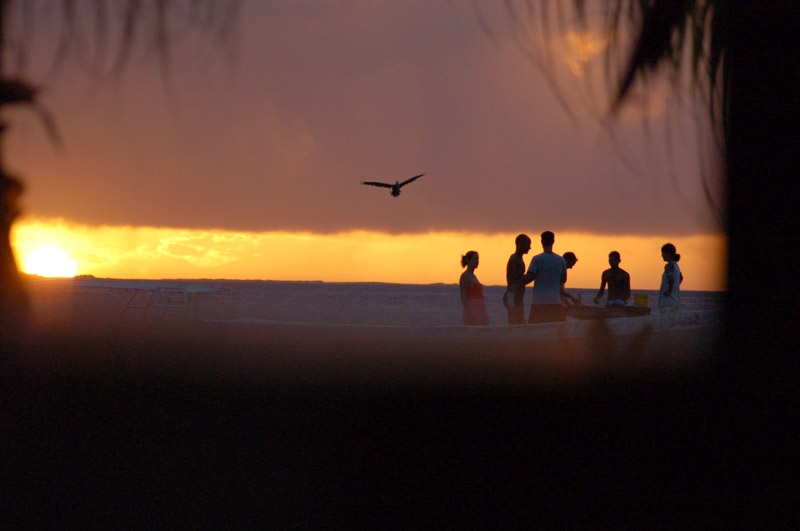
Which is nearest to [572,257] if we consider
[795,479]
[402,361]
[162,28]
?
[402,361]

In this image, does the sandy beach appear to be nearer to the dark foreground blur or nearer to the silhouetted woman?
the dark foreground blur

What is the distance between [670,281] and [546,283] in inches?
91.1

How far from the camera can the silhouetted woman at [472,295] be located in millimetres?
5461

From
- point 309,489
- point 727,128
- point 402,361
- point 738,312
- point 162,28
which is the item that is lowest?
point 309,489

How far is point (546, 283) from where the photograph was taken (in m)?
5.54

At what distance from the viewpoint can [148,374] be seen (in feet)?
9.19

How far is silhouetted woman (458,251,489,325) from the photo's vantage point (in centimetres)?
546

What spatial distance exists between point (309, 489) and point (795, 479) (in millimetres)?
1401

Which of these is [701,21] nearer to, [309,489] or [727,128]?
[727,128]

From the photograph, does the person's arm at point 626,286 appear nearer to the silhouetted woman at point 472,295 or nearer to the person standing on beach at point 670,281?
the person standing on beach at point 670,281

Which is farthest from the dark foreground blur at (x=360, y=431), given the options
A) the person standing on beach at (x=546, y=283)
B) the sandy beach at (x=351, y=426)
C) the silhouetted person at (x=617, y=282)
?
the silhouetted person at (x=617, y=282)

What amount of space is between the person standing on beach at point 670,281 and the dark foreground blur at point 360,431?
4.09m

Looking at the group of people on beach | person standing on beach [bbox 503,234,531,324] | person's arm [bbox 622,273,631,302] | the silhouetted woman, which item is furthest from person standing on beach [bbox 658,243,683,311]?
the silhouetted woman

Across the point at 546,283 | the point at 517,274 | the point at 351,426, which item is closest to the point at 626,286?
the point at 517,274
